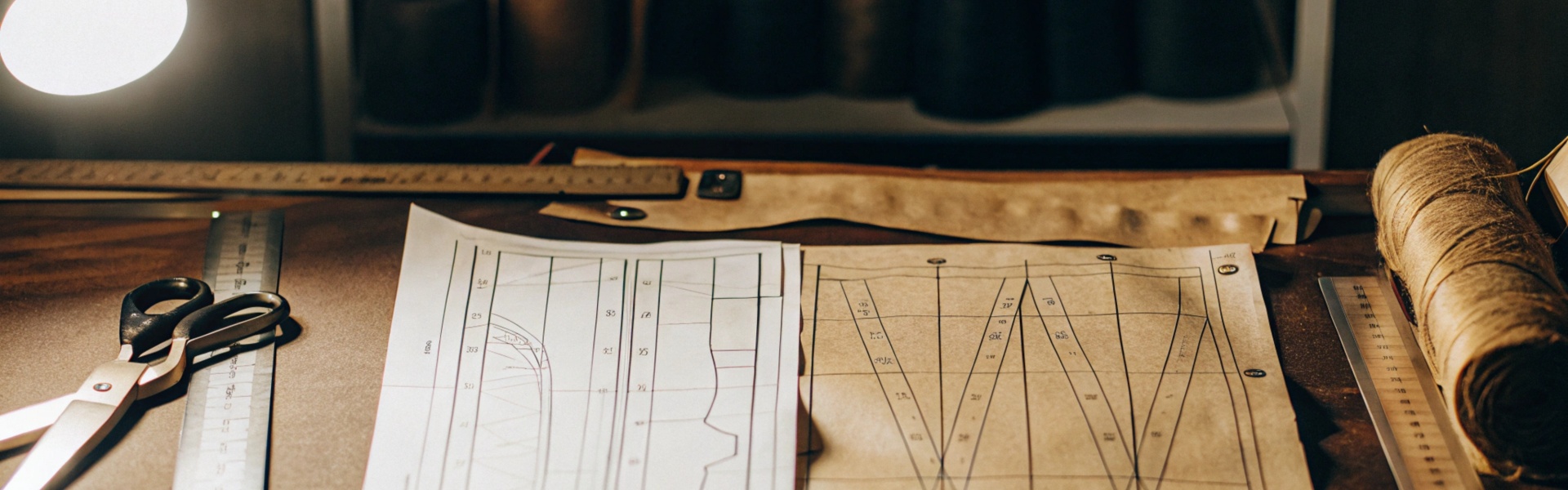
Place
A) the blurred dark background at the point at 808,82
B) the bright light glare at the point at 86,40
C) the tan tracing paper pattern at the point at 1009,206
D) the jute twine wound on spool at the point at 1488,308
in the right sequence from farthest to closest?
the blurred dark background at the point at 808,82, the tan tracing paper pattern at the point at 1009,206, the bright light glare at the point at 86,40, the jute twine wound on spool at the point at 1488,308

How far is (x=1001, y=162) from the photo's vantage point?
124 cm

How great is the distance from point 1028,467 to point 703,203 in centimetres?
35

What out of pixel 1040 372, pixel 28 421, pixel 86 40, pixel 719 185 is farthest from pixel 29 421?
pixel 1040 372

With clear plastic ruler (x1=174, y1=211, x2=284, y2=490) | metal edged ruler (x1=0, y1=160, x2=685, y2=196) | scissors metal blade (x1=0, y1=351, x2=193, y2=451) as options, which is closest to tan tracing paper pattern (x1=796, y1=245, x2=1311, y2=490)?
metal edged ruler (x1=0, y1=160, x2=685, y2=196)

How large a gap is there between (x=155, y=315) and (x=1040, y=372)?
572 millimetres

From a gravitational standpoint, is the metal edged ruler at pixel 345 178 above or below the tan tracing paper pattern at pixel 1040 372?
above

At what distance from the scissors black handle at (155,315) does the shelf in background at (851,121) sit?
55 centimetres

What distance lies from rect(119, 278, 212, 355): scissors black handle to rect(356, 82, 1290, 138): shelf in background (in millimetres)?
553

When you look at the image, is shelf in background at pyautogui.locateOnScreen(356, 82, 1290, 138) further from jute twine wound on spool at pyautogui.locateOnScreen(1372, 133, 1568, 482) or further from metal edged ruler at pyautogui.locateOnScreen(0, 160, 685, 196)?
jute twine wound on spool at pyautogui.locateOnScreen(1372, 133, 1568, 482)

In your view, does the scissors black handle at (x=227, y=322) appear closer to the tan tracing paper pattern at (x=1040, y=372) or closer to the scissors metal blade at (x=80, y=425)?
the scissors metal blade at (x=80, y=425)

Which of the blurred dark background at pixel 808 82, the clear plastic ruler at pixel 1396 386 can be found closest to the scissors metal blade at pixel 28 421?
the blurred dark background at pixel 808 82

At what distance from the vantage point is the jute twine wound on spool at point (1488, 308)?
491mm

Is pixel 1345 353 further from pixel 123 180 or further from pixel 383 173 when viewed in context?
pixel 123 180

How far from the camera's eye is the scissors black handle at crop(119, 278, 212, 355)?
0.63 metres
